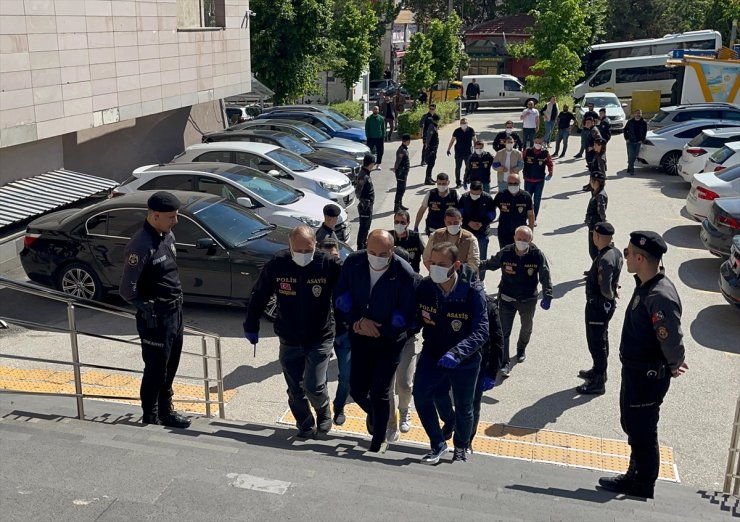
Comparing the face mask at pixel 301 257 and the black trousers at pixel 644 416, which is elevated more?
the face mask at pixel 301 257

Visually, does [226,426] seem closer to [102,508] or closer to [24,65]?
[102,508]

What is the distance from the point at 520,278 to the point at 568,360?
139 cm

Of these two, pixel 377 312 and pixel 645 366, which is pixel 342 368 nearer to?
pixel 377 312

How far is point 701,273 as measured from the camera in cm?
1300

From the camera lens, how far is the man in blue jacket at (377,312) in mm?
6141

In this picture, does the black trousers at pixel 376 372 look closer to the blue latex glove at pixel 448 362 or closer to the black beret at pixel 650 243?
the blue latex glove at pixel 448 362

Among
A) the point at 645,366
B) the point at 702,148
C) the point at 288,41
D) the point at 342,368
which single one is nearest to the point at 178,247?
the point at 342,368

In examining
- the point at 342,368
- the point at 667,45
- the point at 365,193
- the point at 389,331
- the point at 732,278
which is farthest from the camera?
the point at 667,45

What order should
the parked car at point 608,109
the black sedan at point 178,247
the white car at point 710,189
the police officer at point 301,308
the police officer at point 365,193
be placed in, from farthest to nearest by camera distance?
the parked car at point 608,109 < the white car at point 710,189 < the police officer at point 365,193 < the black sedan at point 178,247 < the police officer at point 301,308

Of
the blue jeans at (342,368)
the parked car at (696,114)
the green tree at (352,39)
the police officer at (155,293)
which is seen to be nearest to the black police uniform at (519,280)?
the blue jeans at (342,368)

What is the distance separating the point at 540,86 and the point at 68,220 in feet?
63.4

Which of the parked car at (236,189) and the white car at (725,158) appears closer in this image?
the parked car at (236,189)

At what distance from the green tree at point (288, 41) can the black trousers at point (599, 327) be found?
1935 cm

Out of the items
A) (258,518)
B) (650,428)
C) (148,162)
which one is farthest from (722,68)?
(258,518)
